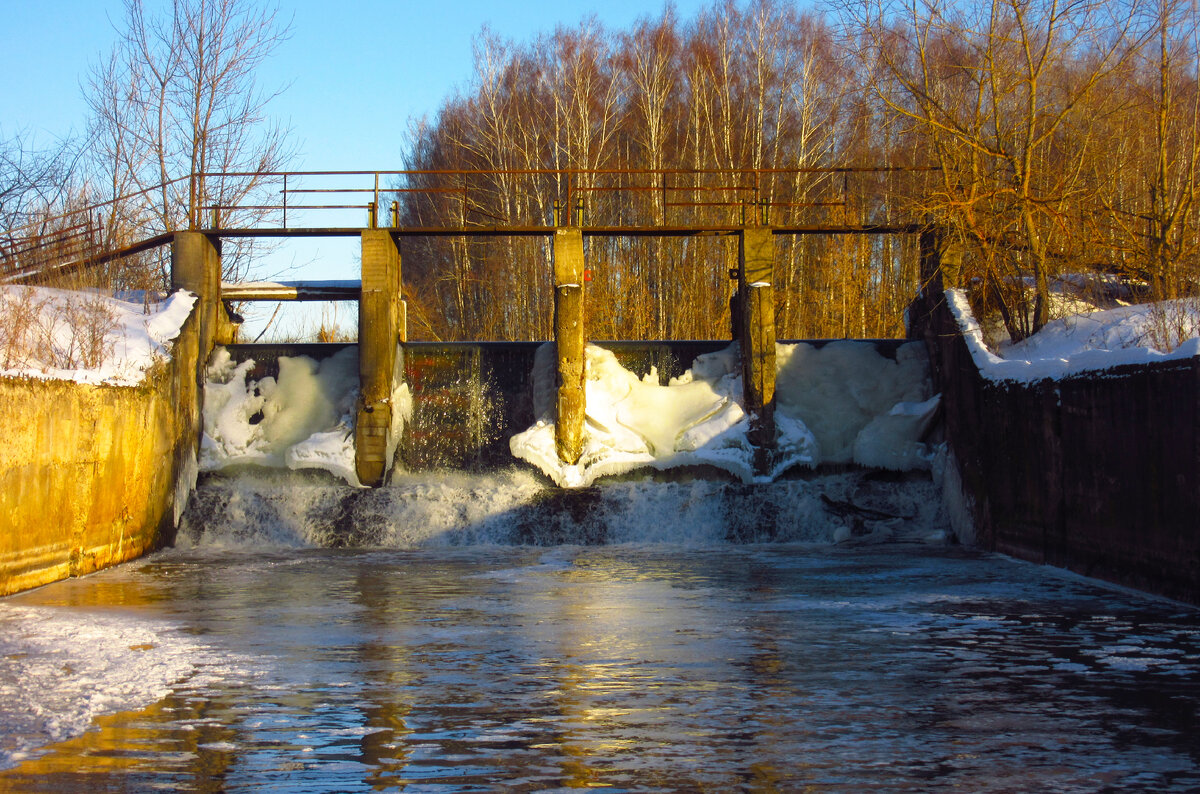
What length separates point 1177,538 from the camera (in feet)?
36.7

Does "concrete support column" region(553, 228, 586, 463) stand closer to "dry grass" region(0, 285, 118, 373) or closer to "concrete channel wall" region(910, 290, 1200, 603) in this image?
"concrete channel wall" region(910, 290, 1200, 603)

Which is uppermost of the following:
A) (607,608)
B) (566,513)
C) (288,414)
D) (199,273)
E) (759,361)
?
(199,273)

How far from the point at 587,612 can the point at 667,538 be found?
757 centimetres

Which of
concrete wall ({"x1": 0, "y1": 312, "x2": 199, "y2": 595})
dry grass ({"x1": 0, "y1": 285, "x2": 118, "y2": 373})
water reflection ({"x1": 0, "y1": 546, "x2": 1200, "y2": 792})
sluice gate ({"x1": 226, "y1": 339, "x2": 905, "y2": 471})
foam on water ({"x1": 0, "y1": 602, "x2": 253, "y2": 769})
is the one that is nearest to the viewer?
water reflection ({"x1": 0, "y1": 546, "x2": 1200, "y2": 792})

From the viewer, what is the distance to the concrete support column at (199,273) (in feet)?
67.9

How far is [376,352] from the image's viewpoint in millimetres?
20000

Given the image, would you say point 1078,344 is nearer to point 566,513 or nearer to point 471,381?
point 566,513

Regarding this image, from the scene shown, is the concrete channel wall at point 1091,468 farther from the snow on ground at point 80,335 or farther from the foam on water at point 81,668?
the snow on ground at point 80,335

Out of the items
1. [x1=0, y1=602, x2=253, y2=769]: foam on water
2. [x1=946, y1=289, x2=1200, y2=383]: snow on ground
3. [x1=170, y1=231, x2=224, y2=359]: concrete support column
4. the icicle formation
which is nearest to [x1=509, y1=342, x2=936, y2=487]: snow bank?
[x1=946, y1=289, x2=1200, y2=383]: snow on ground

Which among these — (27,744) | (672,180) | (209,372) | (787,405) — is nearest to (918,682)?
(27,744)

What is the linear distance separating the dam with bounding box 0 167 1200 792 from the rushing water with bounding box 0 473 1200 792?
0.12 feet

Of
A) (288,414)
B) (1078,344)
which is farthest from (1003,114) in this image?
(288,414)

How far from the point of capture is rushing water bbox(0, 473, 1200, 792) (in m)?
5.66

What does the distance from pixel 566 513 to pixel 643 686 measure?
1116cm
